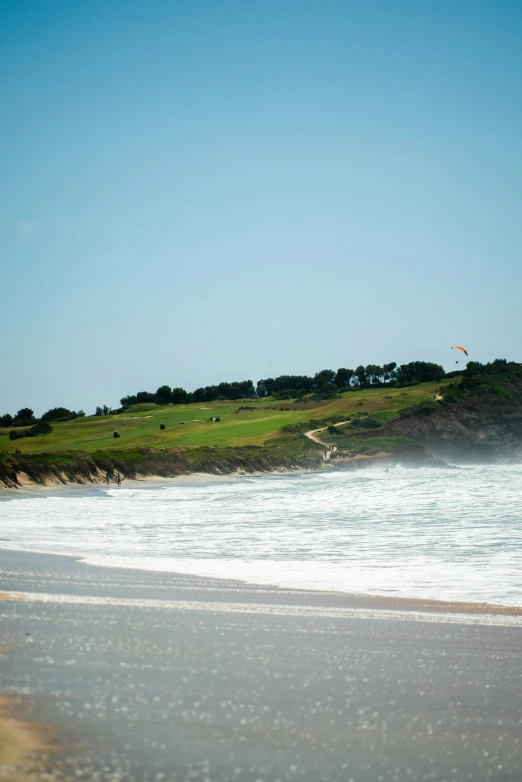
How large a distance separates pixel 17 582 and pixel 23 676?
433 centimetres

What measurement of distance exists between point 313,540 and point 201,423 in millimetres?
88097

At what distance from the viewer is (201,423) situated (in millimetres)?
102438

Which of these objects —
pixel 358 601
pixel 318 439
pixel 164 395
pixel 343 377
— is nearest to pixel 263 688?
pixel 358 601

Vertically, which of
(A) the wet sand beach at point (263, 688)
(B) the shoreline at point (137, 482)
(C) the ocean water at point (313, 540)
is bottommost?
(B) the shoreline at point (137, 482)

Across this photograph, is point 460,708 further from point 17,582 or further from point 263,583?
point 17,582

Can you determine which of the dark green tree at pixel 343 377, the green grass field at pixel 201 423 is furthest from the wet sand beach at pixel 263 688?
the dark green tree at pixel 343 377

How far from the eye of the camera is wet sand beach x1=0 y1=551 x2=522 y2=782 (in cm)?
327

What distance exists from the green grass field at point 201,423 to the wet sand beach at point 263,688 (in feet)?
220

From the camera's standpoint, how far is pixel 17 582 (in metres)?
8.41

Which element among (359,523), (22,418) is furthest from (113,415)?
(359,523)

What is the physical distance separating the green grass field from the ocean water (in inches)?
2005

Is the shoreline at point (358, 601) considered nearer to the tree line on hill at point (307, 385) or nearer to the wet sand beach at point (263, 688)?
the wet sand beach at point (263, 688)

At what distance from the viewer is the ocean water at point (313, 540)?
9.62 m

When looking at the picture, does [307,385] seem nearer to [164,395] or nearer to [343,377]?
[343,377]
